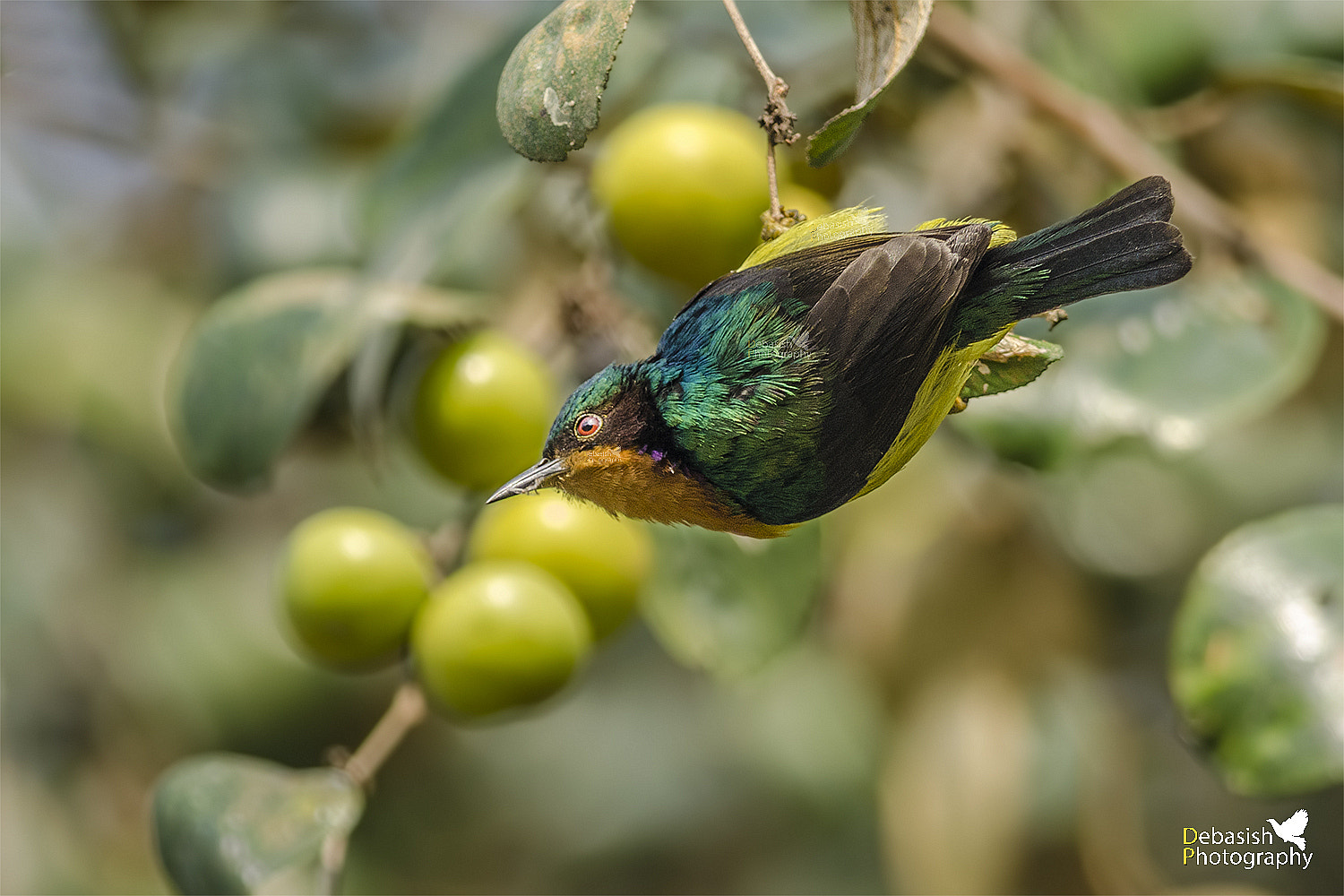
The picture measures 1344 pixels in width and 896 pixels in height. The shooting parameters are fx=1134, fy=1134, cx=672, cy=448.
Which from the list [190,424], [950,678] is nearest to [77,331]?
[190,424]

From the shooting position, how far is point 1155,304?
1271 millimetres

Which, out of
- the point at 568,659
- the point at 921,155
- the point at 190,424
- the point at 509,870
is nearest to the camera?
Answer: the point at 568,659

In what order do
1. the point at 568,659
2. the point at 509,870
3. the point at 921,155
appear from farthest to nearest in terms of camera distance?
the point at 509,870 → the point at 921,155 → the point at 568,659

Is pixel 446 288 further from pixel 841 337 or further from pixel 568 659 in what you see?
pixel 841 337

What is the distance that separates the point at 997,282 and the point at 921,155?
1007 millimetres

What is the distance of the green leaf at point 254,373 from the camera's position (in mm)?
1153

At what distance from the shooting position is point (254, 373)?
117 centimetres

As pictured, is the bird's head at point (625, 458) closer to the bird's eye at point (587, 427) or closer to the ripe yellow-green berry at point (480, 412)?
the bird's eye at point (587, 427)

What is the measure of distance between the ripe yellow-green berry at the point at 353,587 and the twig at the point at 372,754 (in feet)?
0.19

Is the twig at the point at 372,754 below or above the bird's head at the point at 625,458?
below

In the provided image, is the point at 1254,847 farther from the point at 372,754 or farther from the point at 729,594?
the point at 372,754

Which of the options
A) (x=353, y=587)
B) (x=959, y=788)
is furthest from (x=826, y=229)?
(x=959, y=788)

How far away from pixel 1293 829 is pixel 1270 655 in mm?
606

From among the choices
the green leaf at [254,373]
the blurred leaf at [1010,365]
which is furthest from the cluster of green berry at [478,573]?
the blurred leaf at [1010,365]
